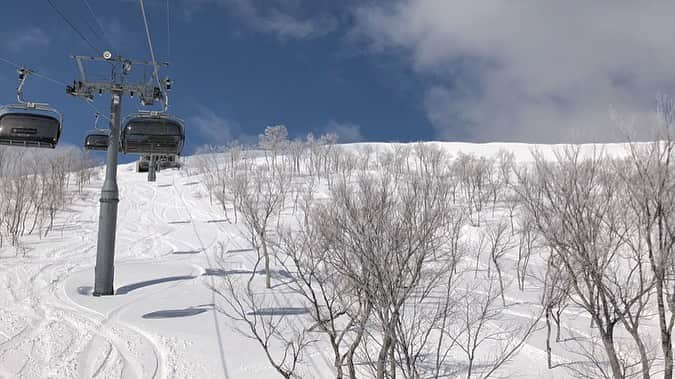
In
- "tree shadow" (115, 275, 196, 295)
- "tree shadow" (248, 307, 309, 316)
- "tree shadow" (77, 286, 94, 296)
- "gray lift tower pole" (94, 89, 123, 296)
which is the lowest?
"tree shadow" (248, 307, 309, 316)

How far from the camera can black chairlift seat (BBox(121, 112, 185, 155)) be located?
1114 centimetres

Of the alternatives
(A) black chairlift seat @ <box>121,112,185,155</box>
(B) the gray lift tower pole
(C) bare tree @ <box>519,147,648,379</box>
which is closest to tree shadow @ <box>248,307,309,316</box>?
(B) the gray lift tower pole

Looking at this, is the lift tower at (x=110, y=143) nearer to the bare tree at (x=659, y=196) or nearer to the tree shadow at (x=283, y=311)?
the tree shadow at (x=283, y=311)

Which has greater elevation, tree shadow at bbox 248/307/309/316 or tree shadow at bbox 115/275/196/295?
tree shadow at bbox 115/275/196/295

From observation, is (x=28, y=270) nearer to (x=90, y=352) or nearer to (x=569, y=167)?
(x=90, y=352)

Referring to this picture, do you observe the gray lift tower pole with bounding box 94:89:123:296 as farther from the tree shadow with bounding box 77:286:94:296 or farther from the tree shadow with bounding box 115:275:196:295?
the tree shadow with bounding box 115:275:196:295

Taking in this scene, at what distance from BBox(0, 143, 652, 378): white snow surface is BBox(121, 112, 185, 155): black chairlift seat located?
5492 millimetres

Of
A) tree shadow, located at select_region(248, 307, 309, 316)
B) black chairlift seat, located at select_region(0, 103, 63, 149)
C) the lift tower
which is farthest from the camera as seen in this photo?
tree shadow, located at select_region(248, 307, 309, 316)

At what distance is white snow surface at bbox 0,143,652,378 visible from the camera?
33.8 ft

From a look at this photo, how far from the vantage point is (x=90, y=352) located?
1057 cm

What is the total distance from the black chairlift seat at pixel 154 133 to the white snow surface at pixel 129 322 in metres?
5.49

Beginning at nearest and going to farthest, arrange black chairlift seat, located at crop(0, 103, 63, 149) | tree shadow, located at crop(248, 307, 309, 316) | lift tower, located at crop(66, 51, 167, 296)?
black chairlift seat, located at crop(0, 103, 63, 149) → lift tower, located at crop(66, 51, 167, 296) → tree shadow, located at crop(248, 307, 309, 316)

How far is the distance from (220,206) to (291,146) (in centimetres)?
3072

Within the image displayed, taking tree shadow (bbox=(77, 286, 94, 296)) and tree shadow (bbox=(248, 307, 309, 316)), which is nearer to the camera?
tree shadow (bbox=(77, 286, 94, 296))
